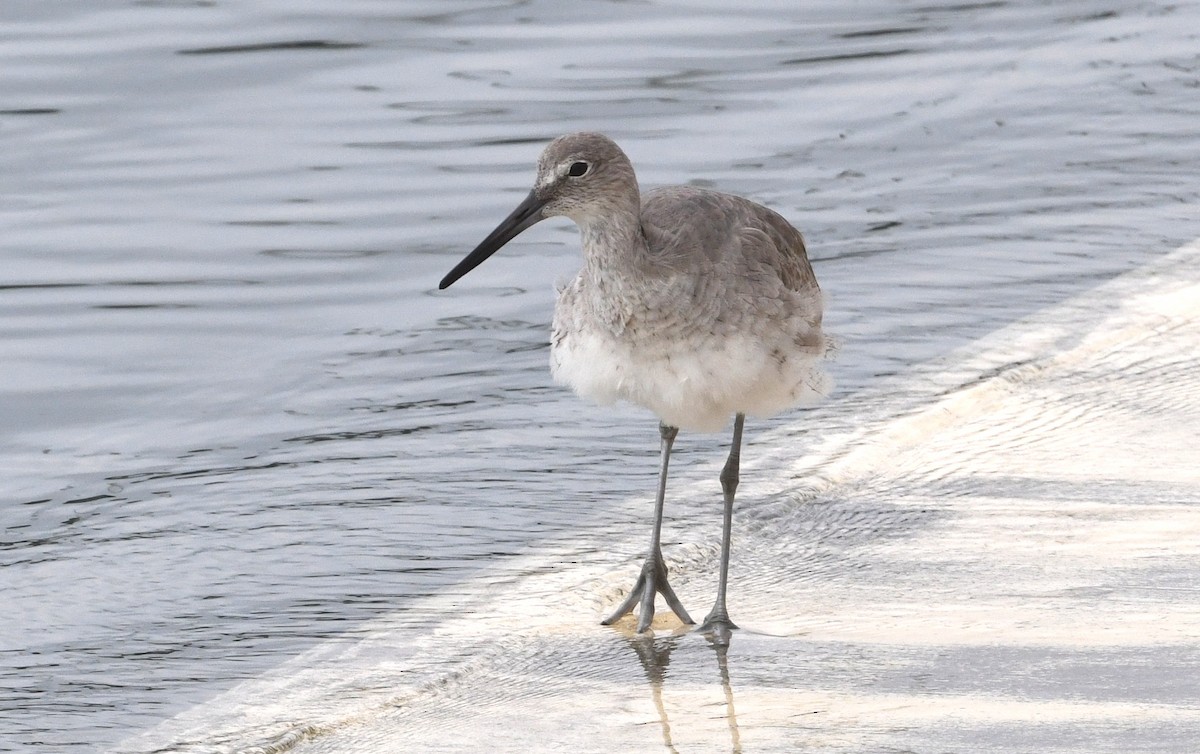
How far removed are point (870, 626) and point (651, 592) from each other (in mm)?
601

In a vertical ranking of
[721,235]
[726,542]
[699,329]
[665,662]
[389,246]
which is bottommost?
[665,662]

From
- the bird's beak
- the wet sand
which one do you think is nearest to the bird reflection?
the wet sand

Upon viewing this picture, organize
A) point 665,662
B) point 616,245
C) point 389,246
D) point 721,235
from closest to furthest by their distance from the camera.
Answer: point 665,662 → point 616,245 → point 721,235 → point 389,246

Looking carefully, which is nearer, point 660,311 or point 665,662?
point 665,662

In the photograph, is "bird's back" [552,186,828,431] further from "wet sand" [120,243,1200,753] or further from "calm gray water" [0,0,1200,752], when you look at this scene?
"calm gray water" [0,0,1200,752]

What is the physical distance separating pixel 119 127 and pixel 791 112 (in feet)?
12.1

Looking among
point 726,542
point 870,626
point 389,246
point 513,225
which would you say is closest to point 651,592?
point 726,542

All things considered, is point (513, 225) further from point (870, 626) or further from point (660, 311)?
point (870, 626)

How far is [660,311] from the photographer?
5449 mm

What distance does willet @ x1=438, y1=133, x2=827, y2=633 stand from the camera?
545 cm

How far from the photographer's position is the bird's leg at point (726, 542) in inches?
206

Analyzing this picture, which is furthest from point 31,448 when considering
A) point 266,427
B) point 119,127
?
point 119,127

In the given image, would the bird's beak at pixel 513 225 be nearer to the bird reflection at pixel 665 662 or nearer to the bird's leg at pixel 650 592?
the bird's leg at pixel 650 592

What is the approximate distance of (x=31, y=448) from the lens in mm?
7270
